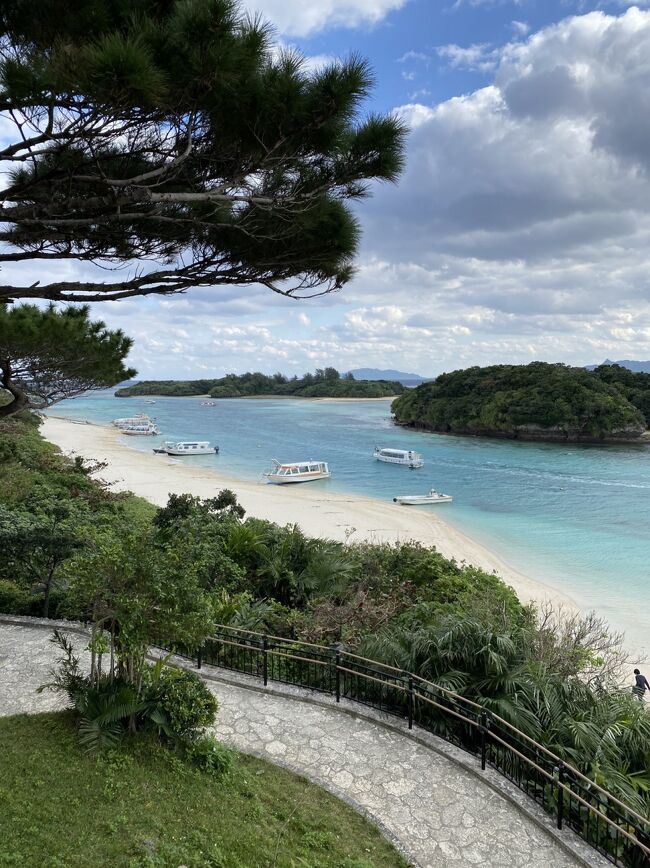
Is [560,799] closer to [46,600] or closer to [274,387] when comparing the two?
[46,600]

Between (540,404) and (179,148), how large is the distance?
66.4 meters

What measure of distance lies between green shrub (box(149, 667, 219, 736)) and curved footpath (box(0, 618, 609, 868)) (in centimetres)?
97

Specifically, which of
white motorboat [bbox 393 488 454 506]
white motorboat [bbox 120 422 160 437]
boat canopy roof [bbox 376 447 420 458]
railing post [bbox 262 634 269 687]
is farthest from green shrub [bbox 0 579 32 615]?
white motorboat [bbox 120 422 160 437]

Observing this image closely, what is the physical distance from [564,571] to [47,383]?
19.9 meters

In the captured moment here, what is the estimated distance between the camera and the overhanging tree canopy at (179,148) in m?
4.78

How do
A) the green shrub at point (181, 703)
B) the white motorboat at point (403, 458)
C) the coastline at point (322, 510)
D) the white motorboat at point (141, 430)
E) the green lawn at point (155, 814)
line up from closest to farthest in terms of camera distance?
the green lawn at point (155, 814)
the green shrub at point (181, 703)
the coastline at point (322, 510)
the white motorboat at point (403, 458)
the white motorboat at point (141, 430)

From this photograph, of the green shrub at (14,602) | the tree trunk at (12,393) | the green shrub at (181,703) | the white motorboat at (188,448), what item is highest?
the tree trunk at (12,393)

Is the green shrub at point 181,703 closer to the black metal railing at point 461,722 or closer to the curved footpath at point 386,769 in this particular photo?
the black metal railing at point 461,722

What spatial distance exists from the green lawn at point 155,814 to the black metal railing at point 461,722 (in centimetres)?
157

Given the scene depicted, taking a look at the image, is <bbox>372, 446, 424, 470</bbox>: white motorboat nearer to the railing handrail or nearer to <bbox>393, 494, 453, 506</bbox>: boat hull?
<bbox>393, 494, 453, 506</bbox>: boat hull

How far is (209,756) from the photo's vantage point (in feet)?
19.7

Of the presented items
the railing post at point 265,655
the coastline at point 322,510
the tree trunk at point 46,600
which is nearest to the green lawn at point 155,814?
the railing post at point 265,655

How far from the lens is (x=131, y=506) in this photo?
23484mm

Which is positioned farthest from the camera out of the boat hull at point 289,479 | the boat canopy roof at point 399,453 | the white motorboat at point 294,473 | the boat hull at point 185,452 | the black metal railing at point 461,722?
the boat hull at point 185,452
